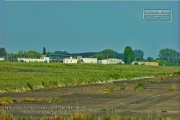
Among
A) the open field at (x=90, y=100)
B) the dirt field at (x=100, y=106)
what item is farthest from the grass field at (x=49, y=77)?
the dirt field at (x=100, y=106)

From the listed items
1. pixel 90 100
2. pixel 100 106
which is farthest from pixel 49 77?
pixel 100 106

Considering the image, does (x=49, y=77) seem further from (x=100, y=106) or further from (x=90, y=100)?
(x=100, y=106)

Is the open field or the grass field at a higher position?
the grass field

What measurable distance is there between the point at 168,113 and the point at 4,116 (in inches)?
346

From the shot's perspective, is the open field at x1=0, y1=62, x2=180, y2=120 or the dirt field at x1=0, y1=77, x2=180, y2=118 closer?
the open field at x1=0, y1=62, x2=180, y2=120

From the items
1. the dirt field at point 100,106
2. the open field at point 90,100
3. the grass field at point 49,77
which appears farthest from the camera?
the grass field at point 49,77

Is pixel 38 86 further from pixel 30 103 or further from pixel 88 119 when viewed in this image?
pixel 88 119

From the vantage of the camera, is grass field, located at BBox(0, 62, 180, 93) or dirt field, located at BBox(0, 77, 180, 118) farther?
grass field, located at BBox(0, 62, 180, 93)

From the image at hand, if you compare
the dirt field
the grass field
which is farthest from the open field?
the grass field

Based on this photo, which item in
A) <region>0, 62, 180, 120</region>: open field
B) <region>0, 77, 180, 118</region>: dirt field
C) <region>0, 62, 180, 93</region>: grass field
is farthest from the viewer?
<region>0, 62, 180, 93</region>: grass field

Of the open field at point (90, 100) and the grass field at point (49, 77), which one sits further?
the grass field at point (49, 77)

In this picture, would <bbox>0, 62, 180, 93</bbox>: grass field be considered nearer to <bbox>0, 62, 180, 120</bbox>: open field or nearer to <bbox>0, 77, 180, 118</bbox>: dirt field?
<bbox>0, 62, 180, 120</bbox>: open field

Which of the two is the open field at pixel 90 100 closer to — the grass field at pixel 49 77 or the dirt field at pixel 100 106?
the dirt field at pixel 100 106

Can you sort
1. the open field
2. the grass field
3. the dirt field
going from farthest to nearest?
the grass field
the dirt field
the open field
